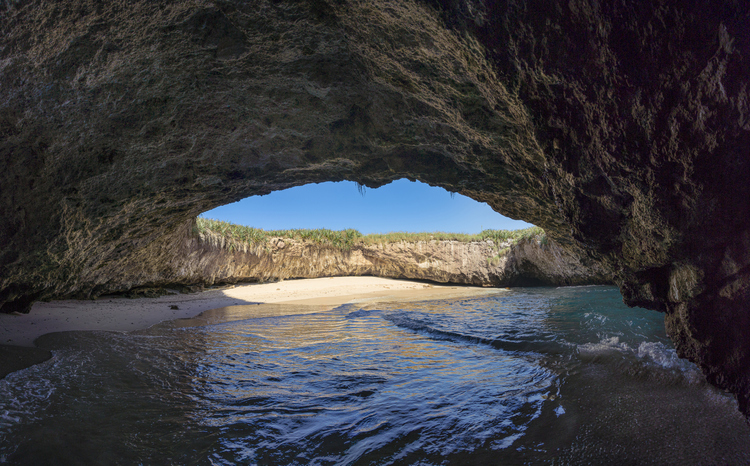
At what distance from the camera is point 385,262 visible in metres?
17.9

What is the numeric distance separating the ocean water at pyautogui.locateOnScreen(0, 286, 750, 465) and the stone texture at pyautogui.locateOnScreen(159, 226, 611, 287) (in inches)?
254

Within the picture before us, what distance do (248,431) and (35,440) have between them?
116 cm

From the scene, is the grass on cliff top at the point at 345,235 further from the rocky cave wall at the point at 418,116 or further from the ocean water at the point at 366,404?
the ocean water at the point at 366,404

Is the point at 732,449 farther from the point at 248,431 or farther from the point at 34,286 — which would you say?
the point at 34,286

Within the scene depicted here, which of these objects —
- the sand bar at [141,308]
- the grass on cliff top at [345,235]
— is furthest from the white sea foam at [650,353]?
the grass on cliff top at [345,235]

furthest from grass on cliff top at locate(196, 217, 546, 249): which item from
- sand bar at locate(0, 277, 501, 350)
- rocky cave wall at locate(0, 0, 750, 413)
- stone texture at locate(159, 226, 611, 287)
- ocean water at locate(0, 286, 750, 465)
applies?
ocean water at locate(0, 286, 750, 465)

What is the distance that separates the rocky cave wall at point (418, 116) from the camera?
1.57 metres

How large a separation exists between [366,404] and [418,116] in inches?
112

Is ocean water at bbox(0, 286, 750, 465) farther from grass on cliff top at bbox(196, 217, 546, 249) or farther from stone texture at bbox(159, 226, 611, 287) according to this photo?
grass on cliff top at bbox(196, 217, 546, 249)

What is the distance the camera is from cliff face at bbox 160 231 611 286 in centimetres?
1085

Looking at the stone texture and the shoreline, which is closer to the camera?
the shoreline

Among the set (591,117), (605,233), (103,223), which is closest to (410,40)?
(591,117)

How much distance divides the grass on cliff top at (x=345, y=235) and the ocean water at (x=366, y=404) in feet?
26.2

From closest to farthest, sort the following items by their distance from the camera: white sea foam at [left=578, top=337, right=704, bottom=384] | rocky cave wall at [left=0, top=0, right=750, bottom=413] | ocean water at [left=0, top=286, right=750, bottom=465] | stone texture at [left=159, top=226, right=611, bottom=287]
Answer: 1. rocky cave wall at [left=0, top=0, right=750, bottom=413]
2. ocean water at [left=0, top=286, right=750, bottom=465]
3. white sea foam at [left=578, top=337, right=704, bottom=384]
4. stone texture at [left=159, top=226, right=611, bottom=287]
